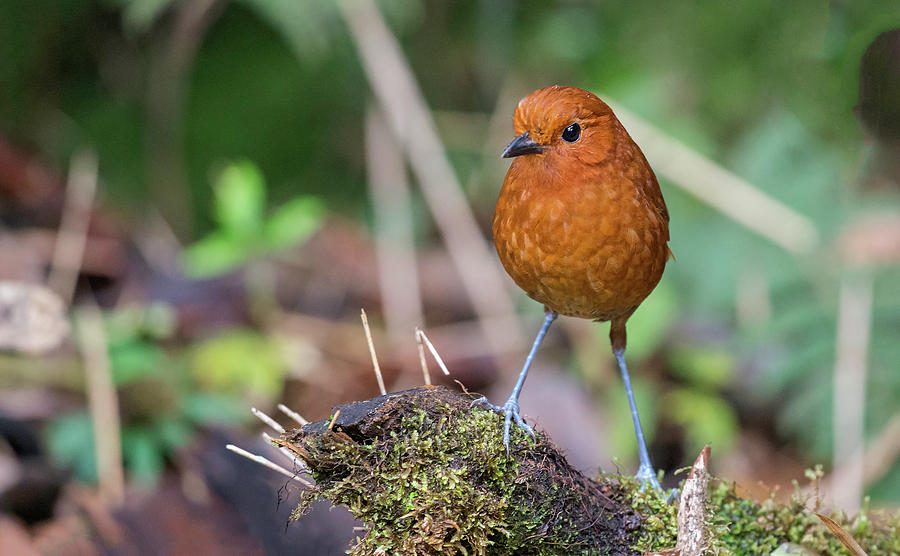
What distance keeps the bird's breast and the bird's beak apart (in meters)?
0.07

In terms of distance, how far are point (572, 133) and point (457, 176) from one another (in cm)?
415

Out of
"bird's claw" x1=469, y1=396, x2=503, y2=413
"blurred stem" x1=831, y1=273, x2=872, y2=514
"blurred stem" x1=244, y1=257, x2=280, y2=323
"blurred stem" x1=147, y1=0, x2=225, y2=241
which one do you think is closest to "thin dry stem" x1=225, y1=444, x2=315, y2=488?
"bird's claw" x1=469, y1=396, x2=503, y2=413

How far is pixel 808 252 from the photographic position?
4.91 metres

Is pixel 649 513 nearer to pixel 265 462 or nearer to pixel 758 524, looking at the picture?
pixel 758 524

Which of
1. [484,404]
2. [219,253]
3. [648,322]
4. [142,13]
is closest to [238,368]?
[219,253]

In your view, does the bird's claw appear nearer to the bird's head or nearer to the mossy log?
the mossy log

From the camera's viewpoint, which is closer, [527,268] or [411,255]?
[527,268]

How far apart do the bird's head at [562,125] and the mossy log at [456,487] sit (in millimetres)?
637

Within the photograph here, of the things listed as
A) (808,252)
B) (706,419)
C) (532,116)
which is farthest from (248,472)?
(808,252)

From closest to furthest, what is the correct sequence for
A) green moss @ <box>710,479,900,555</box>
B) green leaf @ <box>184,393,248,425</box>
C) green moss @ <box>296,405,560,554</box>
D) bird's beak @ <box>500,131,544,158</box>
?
green moss @ <box>296,405,560,554</box>, bird's beak @ <box>500,131,544,158</box>, green moss @ <box>710,479,900,555</box>, green leaf @ <box>184,393,248,425</box>

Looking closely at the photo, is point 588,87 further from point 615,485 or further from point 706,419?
point 615,485

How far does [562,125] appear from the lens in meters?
2.08

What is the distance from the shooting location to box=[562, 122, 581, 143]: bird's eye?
2.10m

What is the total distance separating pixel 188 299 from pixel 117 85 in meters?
1.93
